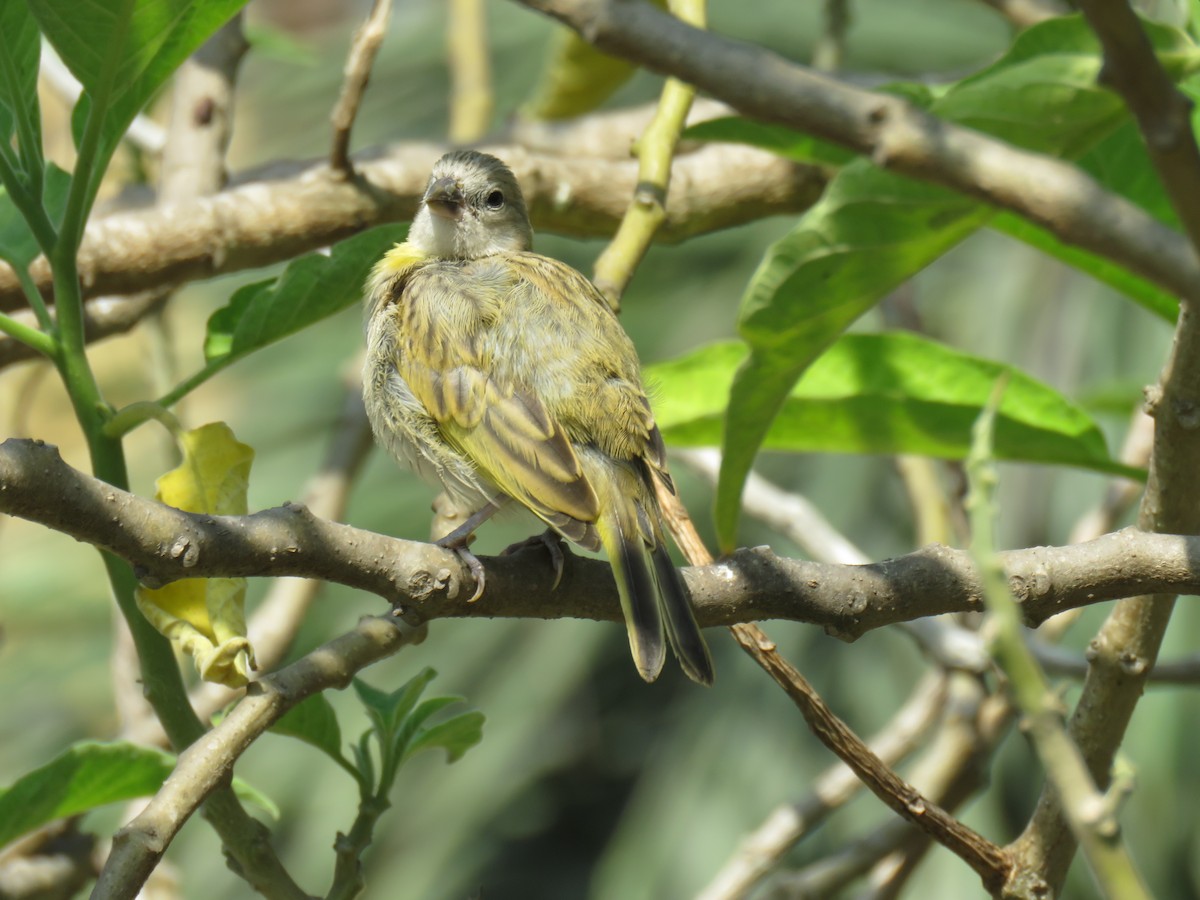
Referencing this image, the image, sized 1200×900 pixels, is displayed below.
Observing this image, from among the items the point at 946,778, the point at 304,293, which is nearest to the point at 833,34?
the point at 946,778

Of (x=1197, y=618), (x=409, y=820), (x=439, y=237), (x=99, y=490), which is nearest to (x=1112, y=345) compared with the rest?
(x=1197, y=618)

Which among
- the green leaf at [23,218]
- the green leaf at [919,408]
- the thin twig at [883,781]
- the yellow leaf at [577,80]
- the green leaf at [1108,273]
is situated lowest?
the thin twig at [883,781]

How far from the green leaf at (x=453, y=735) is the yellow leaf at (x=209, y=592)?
0.28 meters

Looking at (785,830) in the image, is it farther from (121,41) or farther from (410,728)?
(121,41)

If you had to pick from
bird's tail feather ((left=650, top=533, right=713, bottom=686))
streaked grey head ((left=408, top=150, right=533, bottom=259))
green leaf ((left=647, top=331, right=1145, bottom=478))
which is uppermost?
streaked grey head ((left=408, top=150, right=533, bottom=259))

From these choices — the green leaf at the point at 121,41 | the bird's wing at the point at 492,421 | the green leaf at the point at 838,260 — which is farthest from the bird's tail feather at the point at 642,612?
the green leaf at the point at 121,41

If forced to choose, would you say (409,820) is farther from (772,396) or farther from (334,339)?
(772,396)

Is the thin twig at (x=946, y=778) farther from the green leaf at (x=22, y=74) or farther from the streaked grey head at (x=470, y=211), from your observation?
the green leaf at (x=22, y=74)

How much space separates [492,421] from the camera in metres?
2.75

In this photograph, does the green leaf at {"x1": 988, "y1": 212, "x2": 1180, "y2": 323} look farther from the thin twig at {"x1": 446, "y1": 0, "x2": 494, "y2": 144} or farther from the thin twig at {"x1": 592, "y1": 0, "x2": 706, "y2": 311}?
the thin twig at {"x1": 446, "y1": 0, "x2": 494, "y2": 144}

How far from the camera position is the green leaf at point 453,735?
6.72 ft

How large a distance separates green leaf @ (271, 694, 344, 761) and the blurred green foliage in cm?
235

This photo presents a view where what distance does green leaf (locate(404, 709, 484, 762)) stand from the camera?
2047 mm

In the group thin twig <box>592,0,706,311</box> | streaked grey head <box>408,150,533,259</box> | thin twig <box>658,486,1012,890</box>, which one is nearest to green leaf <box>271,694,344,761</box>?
thin twig <box>658,486,1012,890</box>
